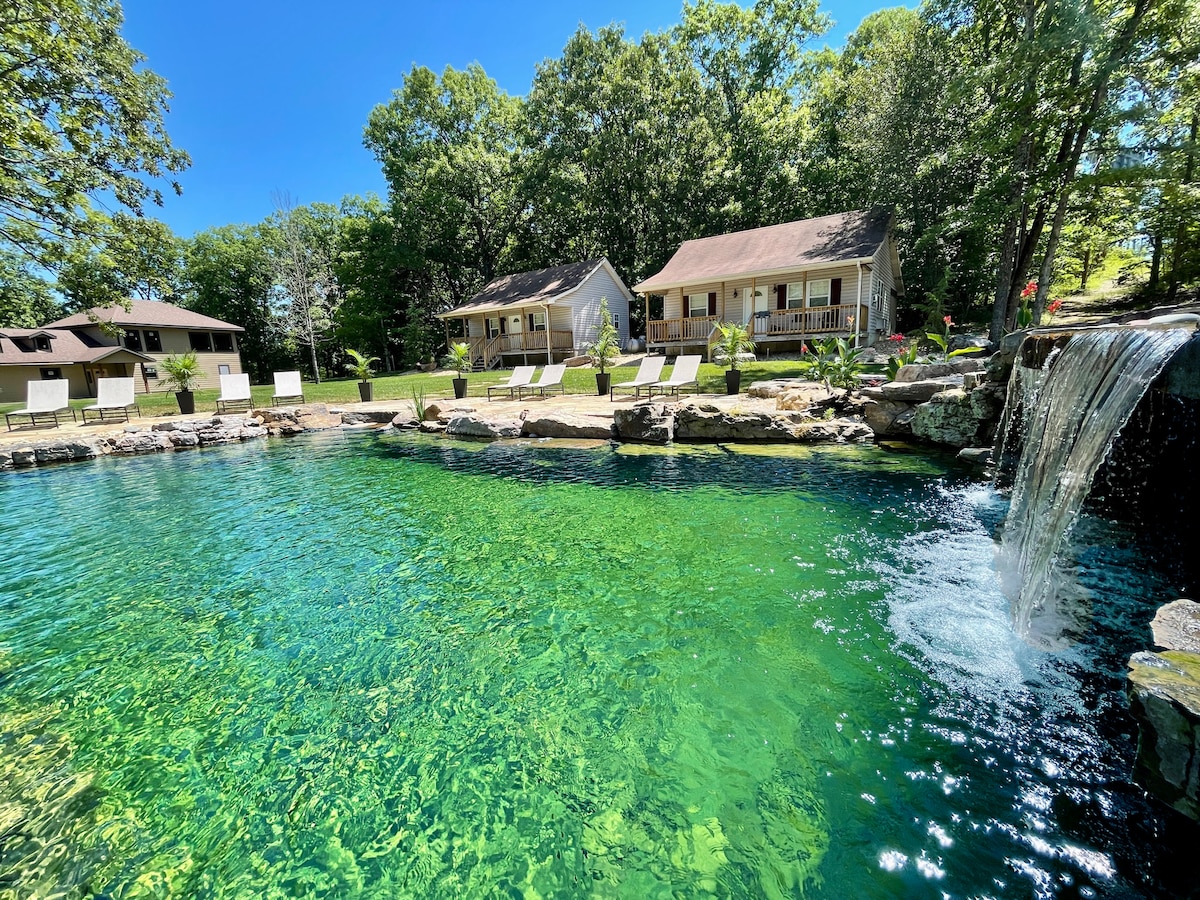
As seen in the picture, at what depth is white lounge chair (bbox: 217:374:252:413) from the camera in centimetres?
1505

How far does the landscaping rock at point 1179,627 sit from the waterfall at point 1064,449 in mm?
1073

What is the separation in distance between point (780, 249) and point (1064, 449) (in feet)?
58.6

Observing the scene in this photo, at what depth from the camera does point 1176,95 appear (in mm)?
12062

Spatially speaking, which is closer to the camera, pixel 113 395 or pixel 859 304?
pixel 113 395

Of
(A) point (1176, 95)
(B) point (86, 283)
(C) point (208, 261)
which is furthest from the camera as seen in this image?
(C) point (208, 261)

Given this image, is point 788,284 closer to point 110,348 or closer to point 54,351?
point 110,348

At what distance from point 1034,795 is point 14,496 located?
12985 millimetres

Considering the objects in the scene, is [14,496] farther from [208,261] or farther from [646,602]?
[208,261]

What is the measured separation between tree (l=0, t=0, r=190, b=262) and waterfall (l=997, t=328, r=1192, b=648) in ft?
50.6

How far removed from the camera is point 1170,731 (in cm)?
171

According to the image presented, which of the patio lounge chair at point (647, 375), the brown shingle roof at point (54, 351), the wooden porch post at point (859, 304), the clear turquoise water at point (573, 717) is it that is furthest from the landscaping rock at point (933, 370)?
the brown shingle roof at point (54, 351)

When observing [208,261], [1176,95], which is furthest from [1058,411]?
[208,261]

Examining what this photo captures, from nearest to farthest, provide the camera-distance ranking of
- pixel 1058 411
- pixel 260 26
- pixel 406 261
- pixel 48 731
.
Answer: pixel 48 731 < pixel 1058 411 < pixel 260 26 < pixel 406 261

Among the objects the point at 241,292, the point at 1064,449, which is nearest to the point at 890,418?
the point at 1064,449
